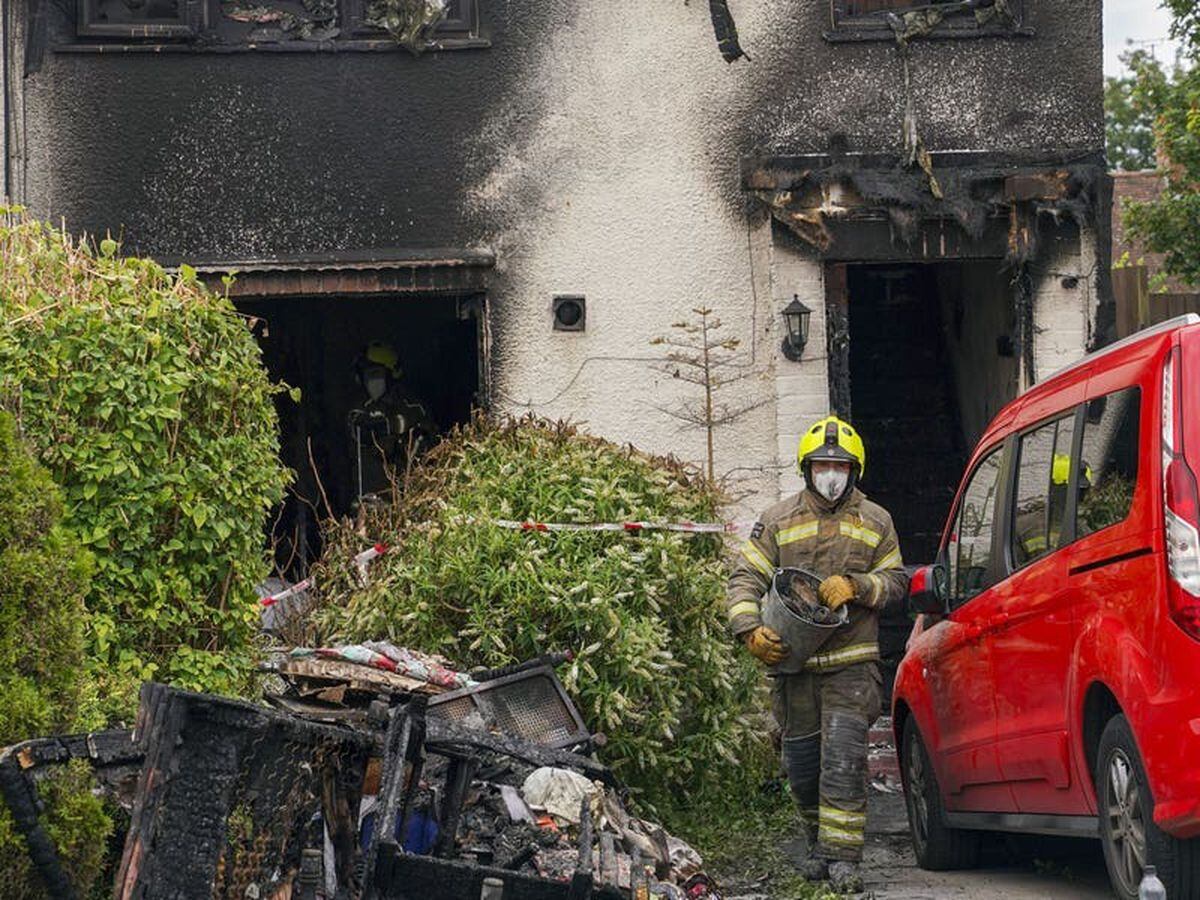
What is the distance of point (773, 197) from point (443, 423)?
4.91 meters

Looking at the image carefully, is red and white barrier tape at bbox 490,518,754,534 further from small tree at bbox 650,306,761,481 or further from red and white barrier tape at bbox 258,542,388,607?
small tree at bbox 650,306,761,481

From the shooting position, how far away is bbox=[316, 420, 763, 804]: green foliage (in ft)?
30.5

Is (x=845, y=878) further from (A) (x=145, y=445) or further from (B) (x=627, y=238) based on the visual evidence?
(B) (x=627, y=238)

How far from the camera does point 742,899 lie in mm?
8258

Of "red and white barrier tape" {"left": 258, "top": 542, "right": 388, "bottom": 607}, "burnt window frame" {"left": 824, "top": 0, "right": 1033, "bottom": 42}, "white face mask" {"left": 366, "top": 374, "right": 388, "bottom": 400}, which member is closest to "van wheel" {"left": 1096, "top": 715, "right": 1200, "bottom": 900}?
"red and white barrier tape" {"left": 258, "top": 542, "right": 388, "bottom": 607}

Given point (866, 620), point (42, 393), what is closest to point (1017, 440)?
point (866, 620)

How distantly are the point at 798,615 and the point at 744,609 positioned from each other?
0.33m

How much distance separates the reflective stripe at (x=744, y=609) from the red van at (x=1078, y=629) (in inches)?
28.8

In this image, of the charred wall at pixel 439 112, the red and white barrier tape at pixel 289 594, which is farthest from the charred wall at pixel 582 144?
the red and white barrier tape at pixel 289 594

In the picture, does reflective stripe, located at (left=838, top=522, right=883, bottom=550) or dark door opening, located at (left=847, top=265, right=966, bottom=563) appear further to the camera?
dark door opening, located at (left=847, top=265, right=966, bottom=563)

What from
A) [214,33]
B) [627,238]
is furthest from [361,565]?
[214,33]

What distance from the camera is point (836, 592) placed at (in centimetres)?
882

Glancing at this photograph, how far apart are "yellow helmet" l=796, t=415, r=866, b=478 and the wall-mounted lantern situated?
4468 millimetres

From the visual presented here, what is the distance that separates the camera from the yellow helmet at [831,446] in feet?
29.7
